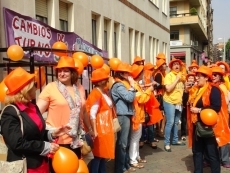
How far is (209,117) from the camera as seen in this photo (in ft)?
14.9

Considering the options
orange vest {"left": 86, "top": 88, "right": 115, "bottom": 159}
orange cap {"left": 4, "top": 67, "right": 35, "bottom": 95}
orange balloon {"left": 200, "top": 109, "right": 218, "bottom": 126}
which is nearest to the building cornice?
orange vest {"left": 86, "top": 88, "right": 115, "bottom": 159}

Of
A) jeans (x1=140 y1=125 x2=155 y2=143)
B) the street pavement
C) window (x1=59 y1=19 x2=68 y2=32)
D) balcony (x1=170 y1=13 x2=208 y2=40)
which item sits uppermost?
balcony (x1=170 y1=13 x2=208 y2=40)

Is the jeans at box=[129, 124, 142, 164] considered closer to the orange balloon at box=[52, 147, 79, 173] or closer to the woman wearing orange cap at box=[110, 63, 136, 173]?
the woman wearing orange cap at box=[110, 63, 136, 173]

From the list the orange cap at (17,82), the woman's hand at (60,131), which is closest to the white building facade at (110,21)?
the woman's hand at (60,131)

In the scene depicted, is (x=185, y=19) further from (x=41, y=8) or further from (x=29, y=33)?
(x=29, y=33)

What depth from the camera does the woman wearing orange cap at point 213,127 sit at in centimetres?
480

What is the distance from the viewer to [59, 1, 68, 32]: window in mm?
8745

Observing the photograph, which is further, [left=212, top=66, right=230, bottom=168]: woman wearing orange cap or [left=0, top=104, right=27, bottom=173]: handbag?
[left=212, top=66, right=230, bottom=168]: woman wearing orange cap

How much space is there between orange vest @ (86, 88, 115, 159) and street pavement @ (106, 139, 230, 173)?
4.19 ft

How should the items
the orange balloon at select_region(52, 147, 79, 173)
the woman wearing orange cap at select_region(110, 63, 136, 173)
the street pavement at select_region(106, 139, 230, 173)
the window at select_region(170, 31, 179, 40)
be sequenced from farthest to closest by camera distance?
the window at select_region(170, 31, 179, 40), the street pavement at select_region(106, 139, 230, 173), the woman wearing orange cap at select_region(110, 63, 136, 173), the orange balloon at select_region(52, 147, 79, 173)

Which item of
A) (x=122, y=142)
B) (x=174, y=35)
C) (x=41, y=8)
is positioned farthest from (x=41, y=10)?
(x=174, y=35)

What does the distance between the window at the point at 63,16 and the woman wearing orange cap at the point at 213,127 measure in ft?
15.8

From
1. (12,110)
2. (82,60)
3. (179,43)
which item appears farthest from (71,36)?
(179,43)

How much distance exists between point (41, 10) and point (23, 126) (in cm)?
536
